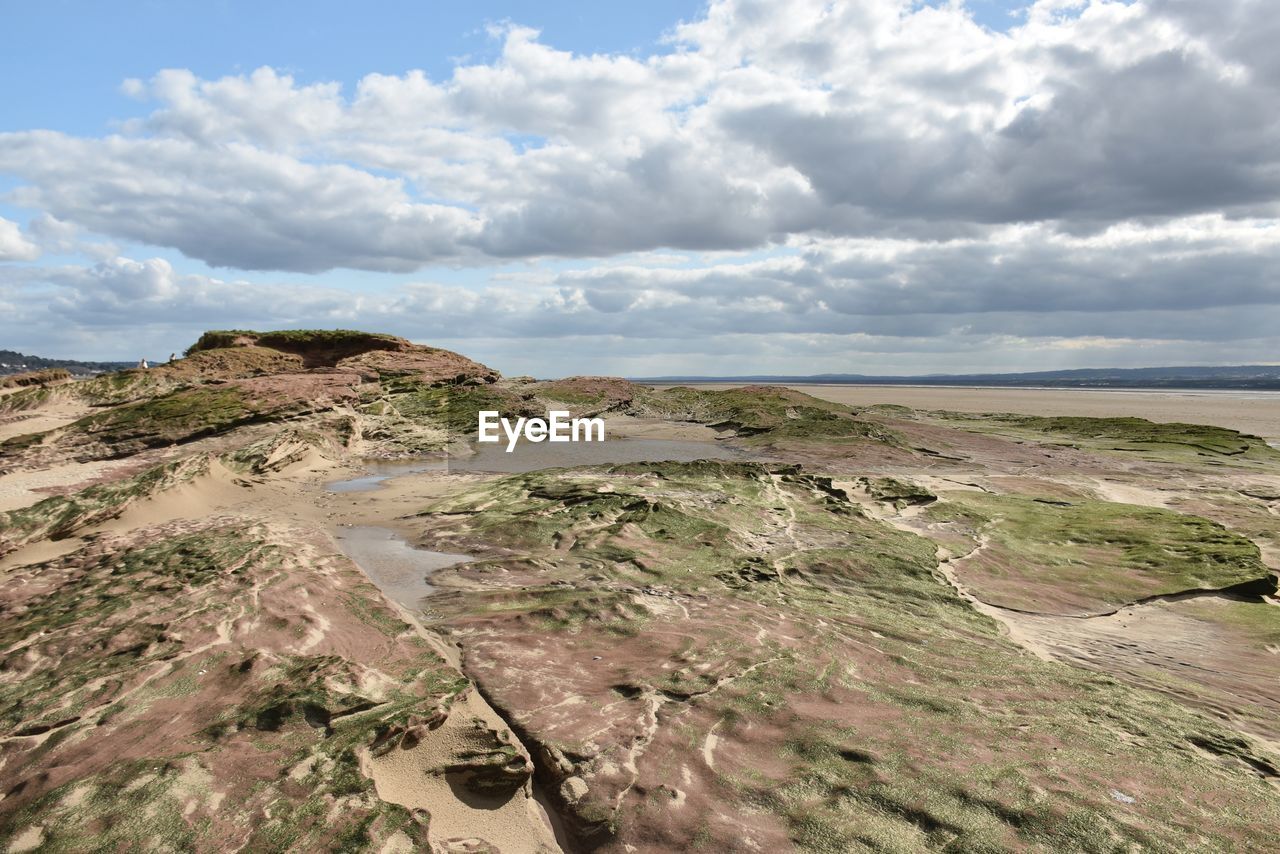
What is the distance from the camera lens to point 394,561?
7730 mm

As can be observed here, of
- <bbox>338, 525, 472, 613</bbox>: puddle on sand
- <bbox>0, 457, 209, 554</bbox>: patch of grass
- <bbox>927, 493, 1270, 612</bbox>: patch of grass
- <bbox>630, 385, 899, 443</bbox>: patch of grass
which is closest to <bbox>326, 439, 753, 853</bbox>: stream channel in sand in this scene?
<bbox>338, 525, 472, 613</bbox>: puddle on sand

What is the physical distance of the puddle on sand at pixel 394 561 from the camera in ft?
22.0

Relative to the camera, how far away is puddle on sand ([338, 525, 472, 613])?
6.71 metres

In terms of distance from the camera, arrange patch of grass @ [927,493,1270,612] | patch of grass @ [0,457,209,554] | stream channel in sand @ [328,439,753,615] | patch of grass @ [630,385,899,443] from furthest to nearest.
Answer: patch of grass @ [630,385,899,443] < patch of grass @ [0,457,209,554] < patch of grass @ [927,493,1270,612] < stream channel in sand @ [328,439,753,615]

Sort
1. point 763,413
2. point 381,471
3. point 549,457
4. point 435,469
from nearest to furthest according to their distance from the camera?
1. point 381,471
2. point 435,469
3. point 549,457
4. point 763,413

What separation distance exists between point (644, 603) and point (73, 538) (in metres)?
7.18

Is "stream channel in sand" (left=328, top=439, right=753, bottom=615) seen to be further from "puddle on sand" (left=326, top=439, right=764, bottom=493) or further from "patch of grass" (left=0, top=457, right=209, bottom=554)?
"patch of grass" (left=0, top=457, right=209, bottom=554)

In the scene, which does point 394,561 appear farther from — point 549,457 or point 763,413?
point 763,413

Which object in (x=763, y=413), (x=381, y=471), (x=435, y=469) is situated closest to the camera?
(x=381, y=471)

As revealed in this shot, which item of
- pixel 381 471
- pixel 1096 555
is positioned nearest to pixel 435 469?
pixel 381 471

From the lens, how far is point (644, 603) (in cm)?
629

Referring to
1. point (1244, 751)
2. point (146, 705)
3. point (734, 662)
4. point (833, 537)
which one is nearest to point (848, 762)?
point (734, 662)

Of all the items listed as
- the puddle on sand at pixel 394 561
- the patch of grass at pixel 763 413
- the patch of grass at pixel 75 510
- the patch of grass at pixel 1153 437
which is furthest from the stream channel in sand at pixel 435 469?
the patch of grass at pixel 1153 437

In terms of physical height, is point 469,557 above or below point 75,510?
below
